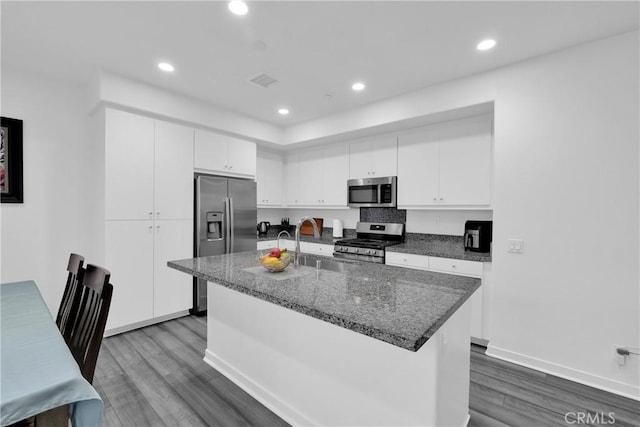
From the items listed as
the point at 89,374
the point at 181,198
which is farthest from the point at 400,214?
the point at 89,374

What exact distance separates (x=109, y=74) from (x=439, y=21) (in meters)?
2.91

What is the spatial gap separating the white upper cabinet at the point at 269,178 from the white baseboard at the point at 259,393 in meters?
2.60

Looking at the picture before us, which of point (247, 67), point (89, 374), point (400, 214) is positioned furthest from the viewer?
point (400, 214)

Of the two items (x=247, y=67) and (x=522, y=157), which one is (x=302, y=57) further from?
(x=522, y=157)

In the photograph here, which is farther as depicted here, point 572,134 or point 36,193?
point 36,193

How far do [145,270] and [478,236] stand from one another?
347 cm

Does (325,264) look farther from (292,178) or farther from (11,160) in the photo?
(11,160)

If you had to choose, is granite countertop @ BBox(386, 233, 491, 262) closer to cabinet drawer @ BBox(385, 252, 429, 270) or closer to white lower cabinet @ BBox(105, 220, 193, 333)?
cabinet drawer @ BBox(385, 252, 429, 270)

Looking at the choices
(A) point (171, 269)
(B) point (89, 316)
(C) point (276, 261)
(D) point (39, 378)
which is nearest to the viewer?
(D) point (39, 378)

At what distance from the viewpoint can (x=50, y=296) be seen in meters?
3.07

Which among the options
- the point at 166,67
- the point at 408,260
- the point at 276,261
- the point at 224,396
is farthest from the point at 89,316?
the point at 408,260

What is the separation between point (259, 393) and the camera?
6.52 ft

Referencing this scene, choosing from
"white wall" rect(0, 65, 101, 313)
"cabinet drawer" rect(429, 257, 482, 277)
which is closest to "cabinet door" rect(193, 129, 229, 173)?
"white wall" rect(0, 65, 101, 313)

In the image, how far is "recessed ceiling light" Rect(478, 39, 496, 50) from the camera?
2213mm
